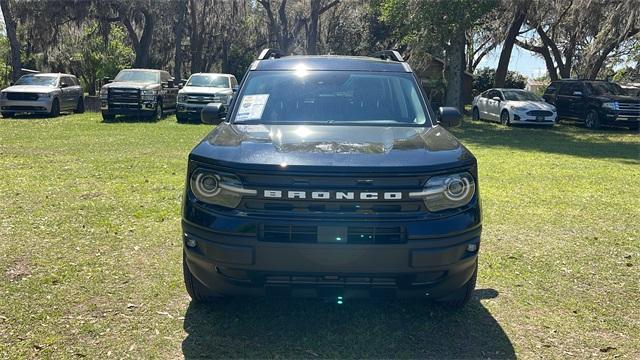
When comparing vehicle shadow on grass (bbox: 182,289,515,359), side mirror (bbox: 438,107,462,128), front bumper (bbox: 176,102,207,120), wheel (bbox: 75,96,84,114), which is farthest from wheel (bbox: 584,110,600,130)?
wheel (bbox: 75,96,84,114)

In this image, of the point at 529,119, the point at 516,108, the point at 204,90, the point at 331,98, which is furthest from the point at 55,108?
the point at 331,98

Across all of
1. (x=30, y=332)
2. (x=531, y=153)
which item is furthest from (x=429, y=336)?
(x=531, y=153)

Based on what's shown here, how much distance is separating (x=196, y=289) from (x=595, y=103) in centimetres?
1935

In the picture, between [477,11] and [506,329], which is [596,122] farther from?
[506,329]

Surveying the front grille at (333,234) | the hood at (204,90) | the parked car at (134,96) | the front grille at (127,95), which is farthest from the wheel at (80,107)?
the front grille at (333,234)

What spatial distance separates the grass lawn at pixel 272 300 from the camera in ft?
11.8

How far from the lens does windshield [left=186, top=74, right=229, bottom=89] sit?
67.1 ft

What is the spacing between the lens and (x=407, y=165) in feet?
10.7

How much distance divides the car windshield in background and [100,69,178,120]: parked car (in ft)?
3.93

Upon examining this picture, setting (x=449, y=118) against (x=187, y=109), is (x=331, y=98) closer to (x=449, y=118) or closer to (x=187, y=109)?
(x=449, y=118)

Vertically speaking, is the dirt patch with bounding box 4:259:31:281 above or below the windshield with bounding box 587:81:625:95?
below

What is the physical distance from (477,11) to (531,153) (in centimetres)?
805

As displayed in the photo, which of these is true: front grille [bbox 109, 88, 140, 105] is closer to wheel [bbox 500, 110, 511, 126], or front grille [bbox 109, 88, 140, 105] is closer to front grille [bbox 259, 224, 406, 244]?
wheel [bbox 500, 110, 511, 126]

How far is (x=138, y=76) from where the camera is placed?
66.7ft
